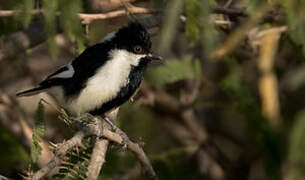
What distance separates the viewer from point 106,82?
411 centimetres

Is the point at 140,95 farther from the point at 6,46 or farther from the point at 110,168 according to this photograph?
the point at 6,46

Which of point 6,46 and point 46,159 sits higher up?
point 6,46

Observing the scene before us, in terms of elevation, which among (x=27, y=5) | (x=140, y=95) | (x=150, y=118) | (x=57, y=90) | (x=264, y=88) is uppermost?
(x=27, y=5)

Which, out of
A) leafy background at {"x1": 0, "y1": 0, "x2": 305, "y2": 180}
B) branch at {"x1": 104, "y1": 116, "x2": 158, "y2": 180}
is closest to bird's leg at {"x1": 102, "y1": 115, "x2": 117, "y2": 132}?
leafy background at {"x1": 0, "y1": 0, "x2": 305, "y2": 180}

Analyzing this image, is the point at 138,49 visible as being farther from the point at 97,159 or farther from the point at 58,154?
the point at 58,154

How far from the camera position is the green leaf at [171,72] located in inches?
176

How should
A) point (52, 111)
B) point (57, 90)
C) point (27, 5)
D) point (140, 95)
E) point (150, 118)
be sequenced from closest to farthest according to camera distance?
1. point (27, 5)
2. point (57, 90)
3. point (140, 95)
4. point (52, 111)
5. point (150, 118)

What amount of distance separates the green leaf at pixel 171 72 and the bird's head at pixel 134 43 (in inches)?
8.8

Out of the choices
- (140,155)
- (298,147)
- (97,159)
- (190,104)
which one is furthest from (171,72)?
(298,147)

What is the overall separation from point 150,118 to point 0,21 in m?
2.06

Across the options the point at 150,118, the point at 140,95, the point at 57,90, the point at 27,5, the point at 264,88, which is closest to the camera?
the point at 27,5

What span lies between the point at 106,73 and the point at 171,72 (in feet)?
2.06

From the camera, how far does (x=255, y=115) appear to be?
14.3 feet

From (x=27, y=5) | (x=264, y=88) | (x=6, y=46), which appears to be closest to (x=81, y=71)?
(x=6, y=46)
